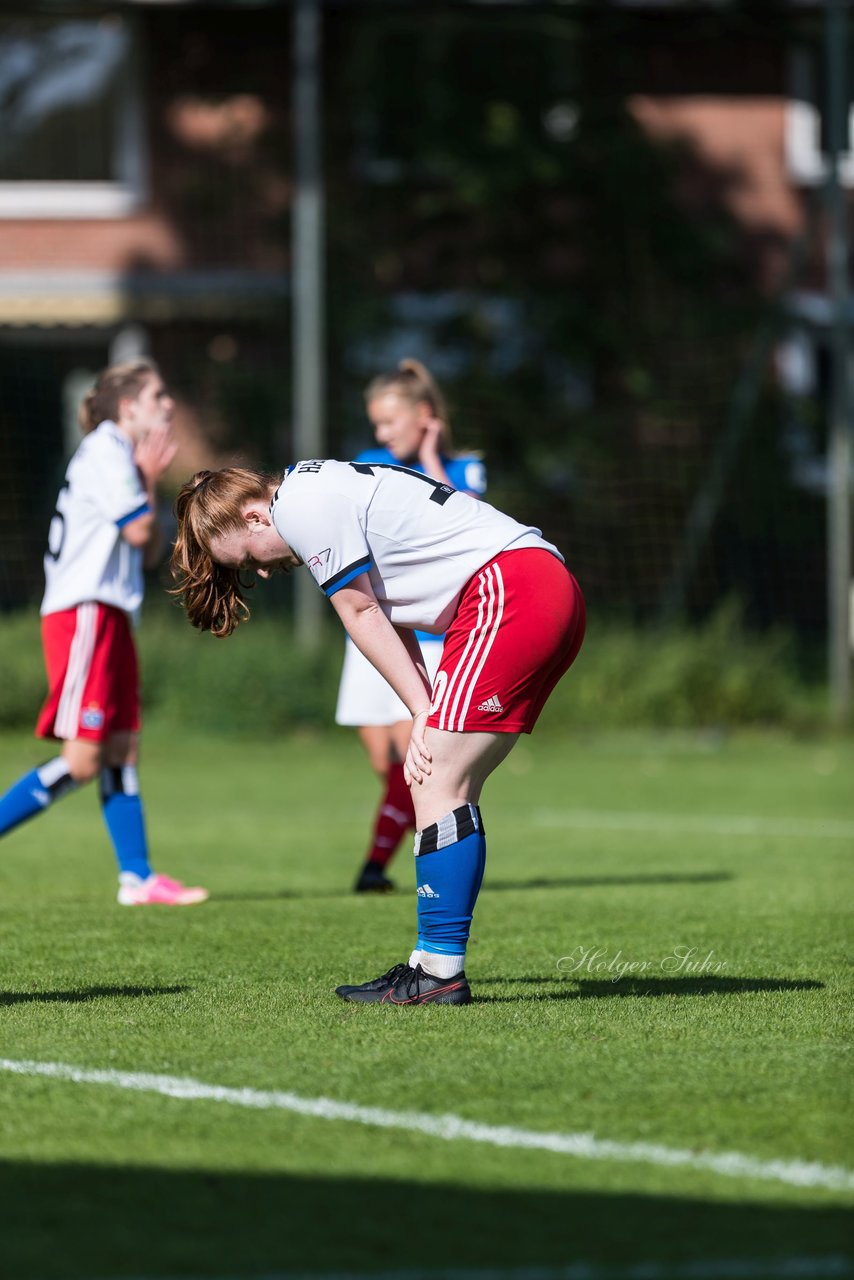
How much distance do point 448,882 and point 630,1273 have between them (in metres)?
2.28

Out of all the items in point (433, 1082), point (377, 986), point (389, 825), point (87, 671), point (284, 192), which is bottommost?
point (389, 825)

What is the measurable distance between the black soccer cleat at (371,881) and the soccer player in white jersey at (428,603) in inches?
112

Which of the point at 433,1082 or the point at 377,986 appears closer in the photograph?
the point at 433,1082

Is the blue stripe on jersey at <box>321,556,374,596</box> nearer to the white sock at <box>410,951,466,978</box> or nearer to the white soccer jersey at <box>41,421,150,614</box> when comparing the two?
the white sock at <box>410,951,466,978</box>

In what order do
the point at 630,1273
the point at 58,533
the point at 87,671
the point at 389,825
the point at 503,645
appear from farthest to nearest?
the point at 389,825 → the point at 58,533 → the point at 87,671 → the point at 503,645 → the point at 630,1273

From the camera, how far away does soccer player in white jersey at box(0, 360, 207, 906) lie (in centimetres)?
768

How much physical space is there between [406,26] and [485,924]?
1593cm

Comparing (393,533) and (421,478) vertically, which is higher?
(421,478)

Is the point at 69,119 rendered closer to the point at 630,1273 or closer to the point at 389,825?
the point at 389,825

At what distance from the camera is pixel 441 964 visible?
5.36 meters

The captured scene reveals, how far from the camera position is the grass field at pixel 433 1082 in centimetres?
325

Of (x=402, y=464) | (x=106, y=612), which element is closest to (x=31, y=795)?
(x=106, y=612)

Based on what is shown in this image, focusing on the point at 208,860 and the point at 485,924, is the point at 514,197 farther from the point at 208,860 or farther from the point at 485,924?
the point at 485,924

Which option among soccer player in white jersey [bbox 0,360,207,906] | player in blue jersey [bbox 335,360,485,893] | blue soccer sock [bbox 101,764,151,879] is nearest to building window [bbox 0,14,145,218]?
player in blue jersey [bbox 335,360,485,893]
